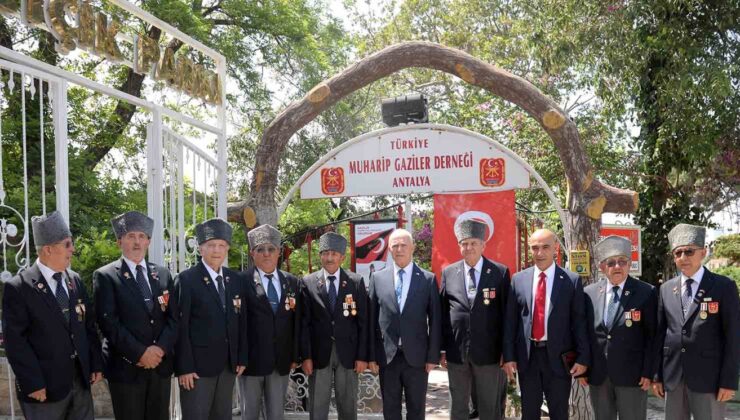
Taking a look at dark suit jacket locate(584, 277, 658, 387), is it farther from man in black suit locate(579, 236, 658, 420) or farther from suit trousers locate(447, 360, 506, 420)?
suit trousers locate(447, 360, 506, 420)

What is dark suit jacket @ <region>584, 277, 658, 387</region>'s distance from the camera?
14.4ft

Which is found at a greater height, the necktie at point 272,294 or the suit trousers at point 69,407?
the necktie at point 272,294

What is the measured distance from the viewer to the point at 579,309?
4465 millimetres

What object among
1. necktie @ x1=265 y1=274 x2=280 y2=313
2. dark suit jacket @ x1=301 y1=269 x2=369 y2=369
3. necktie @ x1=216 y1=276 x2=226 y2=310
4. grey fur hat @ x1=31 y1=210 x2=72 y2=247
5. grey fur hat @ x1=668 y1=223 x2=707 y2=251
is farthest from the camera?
dark suit jacket @ x1=301 y1=269 x2=369 y2=369

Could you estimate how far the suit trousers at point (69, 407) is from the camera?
3.59m

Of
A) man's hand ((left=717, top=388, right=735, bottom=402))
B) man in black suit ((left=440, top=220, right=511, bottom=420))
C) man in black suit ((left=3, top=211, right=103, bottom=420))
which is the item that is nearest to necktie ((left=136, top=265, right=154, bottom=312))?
man in black suit ((left=3, top=211, right=103, bottom=420))

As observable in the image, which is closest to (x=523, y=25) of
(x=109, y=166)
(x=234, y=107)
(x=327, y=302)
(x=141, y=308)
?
(x=234, y=107)

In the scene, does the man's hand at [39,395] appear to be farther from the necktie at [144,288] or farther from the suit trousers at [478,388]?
the suit trousers at [478,388]

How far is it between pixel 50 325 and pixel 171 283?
852 millimetres

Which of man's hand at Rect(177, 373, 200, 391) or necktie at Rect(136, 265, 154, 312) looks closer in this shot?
necktie at Rect(136, 265, 154, 312)

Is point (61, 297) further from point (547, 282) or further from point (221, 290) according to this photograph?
point (547, 282)

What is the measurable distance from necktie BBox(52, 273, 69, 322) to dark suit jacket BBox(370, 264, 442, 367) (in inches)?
78.0

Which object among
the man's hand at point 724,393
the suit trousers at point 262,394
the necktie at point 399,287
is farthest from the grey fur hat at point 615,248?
the suit trousers at point 262,394

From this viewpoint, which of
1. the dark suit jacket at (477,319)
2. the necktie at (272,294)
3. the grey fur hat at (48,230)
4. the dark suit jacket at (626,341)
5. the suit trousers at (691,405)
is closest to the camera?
the grey fur hat at (48,230)
